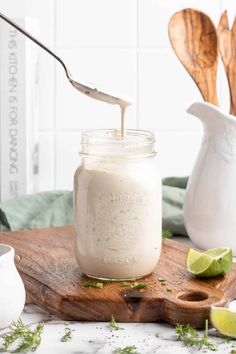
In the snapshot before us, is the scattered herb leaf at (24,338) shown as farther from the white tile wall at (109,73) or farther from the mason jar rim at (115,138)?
the white tile wall at (109,73)

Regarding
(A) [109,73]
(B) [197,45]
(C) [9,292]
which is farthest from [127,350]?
(A) [109,73]

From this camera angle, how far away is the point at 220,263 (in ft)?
4.42

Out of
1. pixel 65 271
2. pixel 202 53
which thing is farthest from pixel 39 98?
pixel 65 271

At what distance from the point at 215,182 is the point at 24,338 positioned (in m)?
0.54

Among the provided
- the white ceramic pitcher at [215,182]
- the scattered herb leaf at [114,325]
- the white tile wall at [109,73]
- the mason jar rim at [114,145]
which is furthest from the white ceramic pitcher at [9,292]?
the white tile wall at [109,73]

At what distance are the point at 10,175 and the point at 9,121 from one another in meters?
0.12

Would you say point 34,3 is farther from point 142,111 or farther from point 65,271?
point 65,271

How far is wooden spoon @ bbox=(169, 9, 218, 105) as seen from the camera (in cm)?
157

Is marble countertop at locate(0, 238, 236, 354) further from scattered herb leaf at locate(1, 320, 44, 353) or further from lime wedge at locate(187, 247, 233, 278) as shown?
lime wedge at locate(187, 247, 233, 278)

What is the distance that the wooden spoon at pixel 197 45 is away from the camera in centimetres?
157

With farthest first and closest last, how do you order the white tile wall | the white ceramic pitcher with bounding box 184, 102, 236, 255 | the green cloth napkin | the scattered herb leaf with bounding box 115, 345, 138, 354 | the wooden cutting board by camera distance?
the white tile wall → the green cloth napkin → the white ceramic pitcher with bounding box 184, 102, 236, 255 → the wooden cutting board → the scattered herb leaf with bounding box 115, 345, 138, 354

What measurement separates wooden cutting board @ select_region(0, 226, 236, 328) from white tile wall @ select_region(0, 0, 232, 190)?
2.57 feet

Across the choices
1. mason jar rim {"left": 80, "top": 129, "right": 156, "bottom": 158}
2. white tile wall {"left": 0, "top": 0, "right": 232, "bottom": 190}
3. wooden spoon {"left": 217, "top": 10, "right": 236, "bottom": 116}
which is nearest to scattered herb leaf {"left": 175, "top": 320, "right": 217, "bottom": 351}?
mason jar rim {"left": 80, "top": 129, "right": 156, "bottom": 158}

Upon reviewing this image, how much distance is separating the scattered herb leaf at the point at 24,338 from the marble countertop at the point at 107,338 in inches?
0.5
